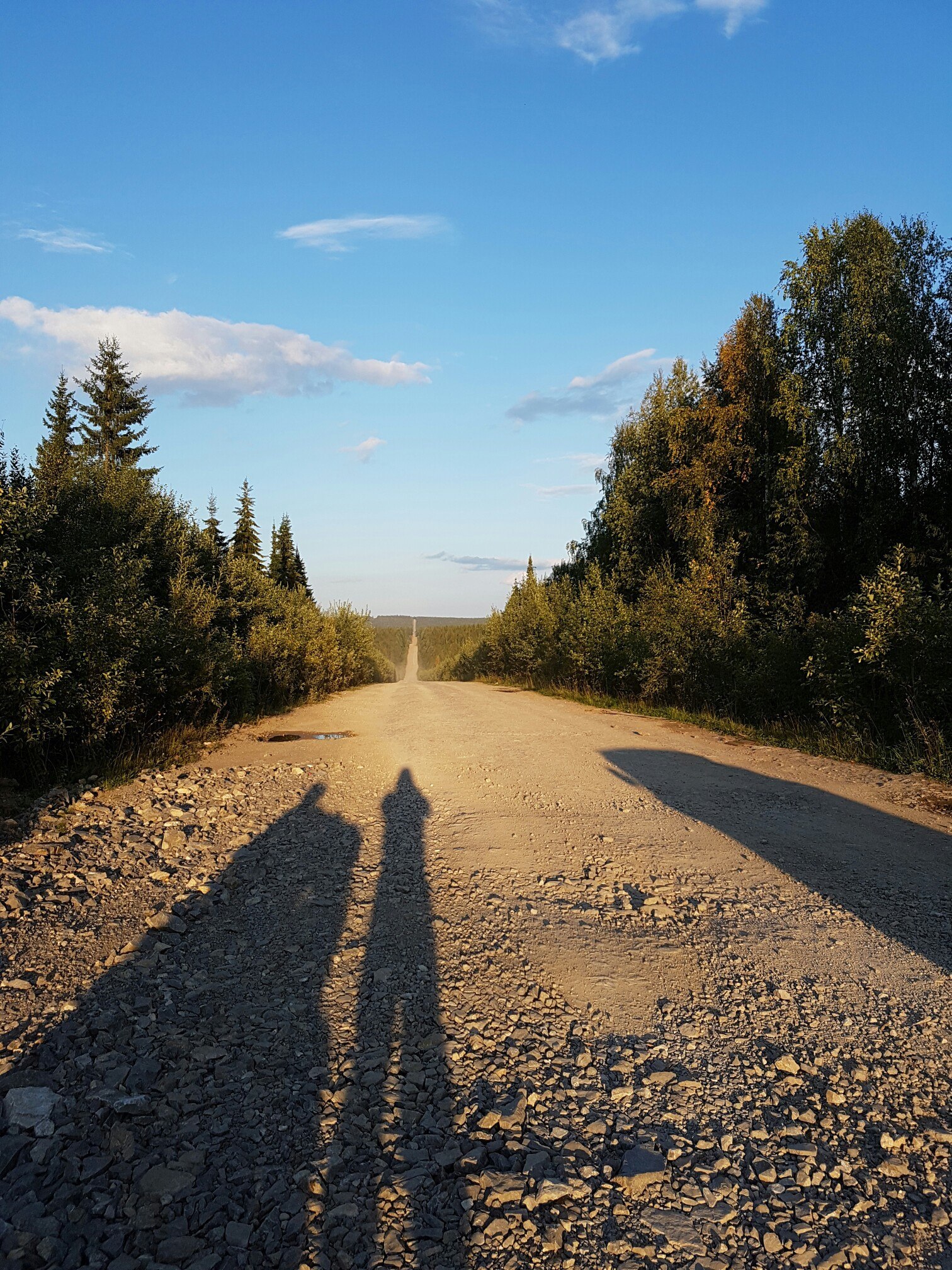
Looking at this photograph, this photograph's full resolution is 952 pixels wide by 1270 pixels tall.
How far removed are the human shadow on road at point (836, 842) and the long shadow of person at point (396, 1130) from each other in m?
2.89

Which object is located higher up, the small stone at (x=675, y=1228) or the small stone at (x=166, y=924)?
the small stone at (x=675, y=1228)

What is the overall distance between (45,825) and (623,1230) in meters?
5.53

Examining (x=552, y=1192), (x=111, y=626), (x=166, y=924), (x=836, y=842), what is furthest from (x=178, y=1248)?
(x=111, y=626)

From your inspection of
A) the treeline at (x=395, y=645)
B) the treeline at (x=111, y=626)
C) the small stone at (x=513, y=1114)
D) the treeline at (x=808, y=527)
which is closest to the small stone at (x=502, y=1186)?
the small stone at (x=513, y=1114)

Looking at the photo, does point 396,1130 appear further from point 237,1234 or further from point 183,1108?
point 183,1108

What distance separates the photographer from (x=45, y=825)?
5746 millimetres

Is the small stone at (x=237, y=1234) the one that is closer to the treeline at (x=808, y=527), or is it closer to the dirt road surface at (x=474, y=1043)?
the dirt road surface at (x=474, y=1043)

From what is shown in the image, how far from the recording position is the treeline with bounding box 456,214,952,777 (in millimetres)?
9984

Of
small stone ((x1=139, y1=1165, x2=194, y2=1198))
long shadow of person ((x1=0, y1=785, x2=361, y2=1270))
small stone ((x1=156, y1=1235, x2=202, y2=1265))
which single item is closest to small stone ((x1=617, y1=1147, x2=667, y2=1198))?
long shadow of person ((x1=0, y1=785, x2=361, y2=1270))

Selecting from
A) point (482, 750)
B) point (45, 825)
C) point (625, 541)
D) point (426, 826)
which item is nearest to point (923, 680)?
point (482, 750)

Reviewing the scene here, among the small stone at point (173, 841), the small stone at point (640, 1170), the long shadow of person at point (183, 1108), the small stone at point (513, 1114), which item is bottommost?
the long shadow of person at point (183, 1108)

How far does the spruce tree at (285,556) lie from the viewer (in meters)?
49.6

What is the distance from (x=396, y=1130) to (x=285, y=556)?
5062 cm

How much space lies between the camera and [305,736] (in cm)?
1236
